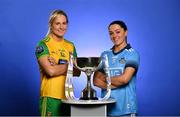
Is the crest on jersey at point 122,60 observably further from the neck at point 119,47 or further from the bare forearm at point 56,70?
the bare forearm at point 56,70

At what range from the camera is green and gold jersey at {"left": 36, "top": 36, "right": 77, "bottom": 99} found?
2.18 metres

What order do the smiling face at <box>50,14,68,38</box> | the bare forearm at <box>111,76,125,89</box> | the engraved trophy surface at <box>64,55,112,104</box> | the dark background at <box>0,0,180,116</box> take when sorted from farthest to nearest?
1. the dark background at <box>0,0,180,116</box>
2. the smiling face at <box>50,14,68,38</box>
3. the bare forearm at <box>111,76,125,89</box>
4. the engraved trophy surface at <box>64,55,112,104</box>

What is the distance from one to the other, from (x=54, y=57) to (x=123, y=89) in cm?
49

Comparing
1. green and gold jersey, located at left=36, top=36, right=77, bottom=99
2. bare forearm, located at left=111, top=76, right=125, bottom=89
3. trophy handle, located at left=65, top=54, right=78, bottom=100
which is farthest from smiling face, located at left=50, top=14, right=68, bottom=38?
bare forearm, located at left=111, top=76, right=125, bottom=89

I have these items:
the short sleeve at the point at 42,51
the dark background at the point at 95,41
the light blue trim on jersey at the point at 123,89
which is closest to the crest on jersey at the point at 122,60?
the light blue trim on jersey at the point at 123,89

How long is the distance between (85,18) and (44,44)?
969mm

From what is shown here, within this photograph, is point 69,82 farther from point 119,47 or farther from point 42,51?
point 119,47

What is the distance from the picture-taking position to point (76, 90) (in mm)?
2979

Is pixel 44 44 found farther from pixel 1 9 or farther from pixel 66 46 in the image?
pixel 1 9

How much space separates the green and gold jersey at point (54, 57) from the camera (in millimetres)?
2182

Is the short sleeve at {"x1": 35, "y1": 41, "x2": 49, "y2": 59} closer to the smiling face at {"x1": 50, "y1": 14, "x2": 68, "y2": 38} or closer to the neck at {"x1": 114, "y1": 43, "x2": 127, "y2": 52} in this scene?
the smiling face at {"x1": 50, "y1": 14, "x2": 68, "y2": 38}

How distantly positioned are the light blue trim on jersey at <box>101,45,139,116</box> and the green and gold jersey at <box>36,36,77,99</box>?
28cm

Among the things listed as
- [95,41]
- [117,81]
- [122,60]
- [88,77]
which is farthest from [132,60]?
[95,41]

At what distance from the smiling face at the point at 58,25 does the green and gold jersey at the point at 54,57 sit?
6 cm
